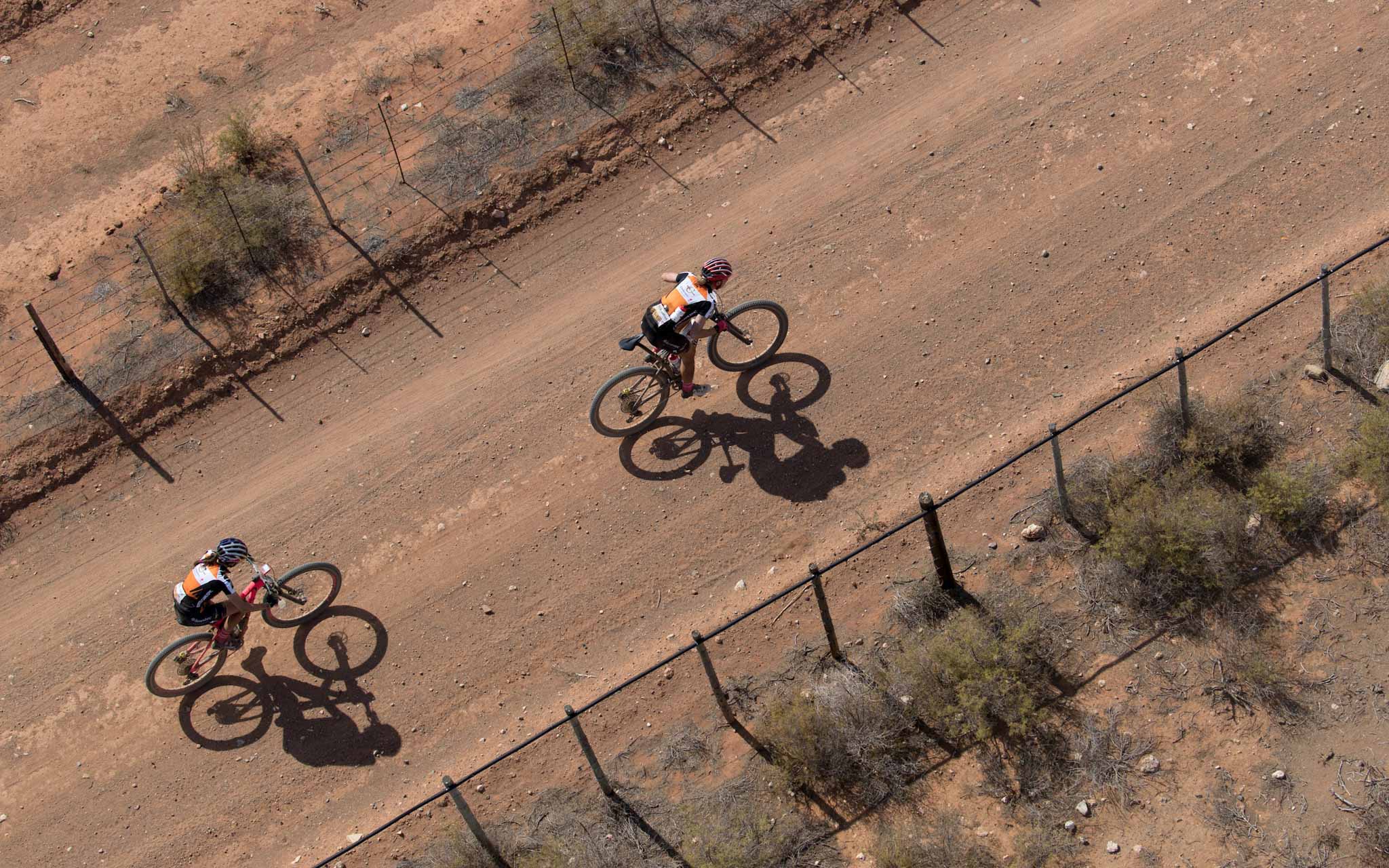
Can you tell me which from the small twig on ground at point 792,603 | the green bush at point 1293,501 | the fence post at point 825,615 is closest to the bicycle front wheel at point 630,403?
the small twig on ground at point 792,603

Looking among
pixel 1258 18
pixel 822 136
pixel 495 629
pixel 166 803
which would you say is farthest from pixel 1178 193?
pixel 166 803

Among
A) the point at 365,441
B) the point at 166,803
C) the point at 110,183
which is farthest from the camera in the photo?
the point at 110,183

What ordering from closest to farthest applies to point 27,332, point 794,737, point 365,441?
1. point 794,737
2. point 365,441
3. point 27,332

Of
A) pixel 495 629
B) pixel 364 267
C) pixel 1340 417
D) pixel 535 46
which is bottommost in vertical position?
pixel 1340 417

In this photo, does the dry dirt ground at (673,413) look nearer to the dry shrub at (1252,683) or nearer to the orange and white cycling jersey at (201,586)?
the orange and white cycling jersey at (201,586)

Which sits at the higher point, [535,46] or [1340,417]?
[535,46]

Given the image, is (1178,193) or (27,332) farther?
(27,332)

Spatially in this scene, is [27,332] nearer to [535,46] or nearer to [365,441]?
[365,441]
